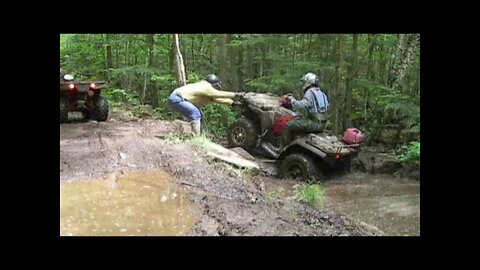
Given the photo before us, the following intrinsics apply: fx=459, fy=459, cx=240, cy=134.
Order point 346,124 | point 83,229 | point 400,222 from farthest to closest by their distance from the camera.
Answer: point 346,124, point 400,222, point 83,229

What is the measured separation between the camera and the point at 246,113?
7.03m

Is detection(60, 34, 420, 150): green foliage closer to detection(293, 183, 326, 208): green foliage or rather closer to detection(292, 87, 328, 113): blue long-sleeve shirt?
detection(292, 87, 328, 113): blue long-sleeve shirt

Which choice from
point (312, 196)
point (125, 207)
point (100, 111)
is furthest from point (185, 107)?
point (125, 207)

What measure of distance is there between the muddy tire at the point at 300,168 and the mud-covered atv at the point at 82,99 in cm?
362

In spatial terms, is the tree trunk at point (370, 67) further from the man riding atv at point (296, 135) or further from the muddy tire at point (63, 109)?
the muddy tire at point (63, 109)

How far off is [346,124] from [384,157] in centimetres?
207

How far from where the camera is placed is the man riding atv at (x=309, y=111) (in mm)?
6074

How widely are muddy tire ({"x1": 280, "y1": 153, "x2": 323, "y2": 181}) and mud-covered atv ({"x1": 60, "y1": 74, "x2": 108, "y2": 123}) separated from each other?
3.62 metres

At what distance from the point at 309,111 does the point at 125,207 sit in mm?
3211

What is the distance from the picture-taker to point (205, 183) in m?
4.59

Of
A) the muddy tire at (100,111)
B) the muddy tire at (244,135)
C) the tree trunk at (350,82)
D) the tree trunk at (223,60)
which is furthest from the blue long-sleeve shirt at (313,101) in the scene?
the tree trunk at (223,60)

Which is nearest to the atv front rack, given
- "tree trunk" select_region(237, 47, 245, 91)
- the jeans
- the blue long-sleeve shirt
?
the blue long-sleeve shirt
